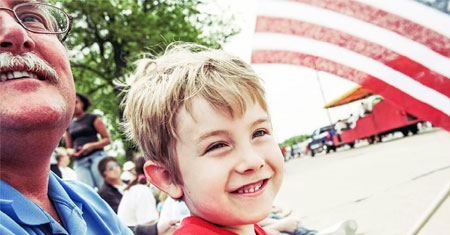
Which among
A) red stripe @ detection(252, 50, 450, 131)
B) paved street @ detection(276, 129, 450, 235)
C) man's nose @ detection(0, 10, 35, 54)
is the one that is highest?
man's nose @ detection(0, 10, 35, 54)

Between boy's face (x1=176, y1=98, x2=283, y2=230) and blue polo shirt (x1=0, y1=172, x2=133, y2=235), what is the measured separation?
1.15ft

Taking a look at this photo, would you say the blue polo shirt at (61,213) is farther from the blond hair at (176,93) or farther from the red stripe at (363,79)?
the red stripe at (363,79)

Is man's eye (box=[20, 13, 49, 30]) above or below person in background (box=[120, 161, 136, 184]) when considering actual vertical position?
above

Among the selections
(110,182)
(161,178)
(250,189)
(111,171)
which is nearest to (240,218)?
(250,189)

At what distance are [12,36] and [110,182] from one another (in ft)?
12.1

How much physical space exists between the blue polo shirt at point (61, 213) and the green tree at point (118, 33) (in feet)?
36.8

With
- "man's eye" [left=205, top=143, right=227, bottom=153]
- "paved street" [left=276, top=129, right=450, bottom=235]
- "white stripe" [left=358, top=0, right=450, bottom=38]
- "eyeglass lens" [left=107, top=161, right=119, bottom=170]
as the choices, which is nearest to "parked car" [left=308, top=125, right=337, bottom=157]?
"paved street" [left=276, top=129, right=450, bottom=235]

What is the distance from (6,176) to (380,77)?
7.41ft

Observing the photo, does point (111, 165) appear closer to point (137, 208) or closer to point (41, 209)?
point (137, 208)

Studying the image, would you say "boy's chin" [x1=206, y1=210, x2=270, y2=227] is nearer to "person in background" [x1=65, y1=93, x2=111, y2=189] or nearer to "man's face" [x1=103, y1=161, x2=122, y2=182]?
"man's face" [x1=103, y1=161, x2=122, y2=182]

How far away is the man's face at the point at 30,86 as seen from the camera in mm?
1115

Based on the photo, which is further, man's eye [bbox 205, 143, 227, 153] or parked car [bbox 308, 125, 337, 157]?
parked car [bbox 308, 125, 337, 157]

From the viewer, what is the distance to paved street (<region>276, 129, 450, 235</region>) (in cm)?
436

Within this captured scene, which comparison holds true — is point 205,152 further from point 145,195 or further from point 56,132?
point 145,195
